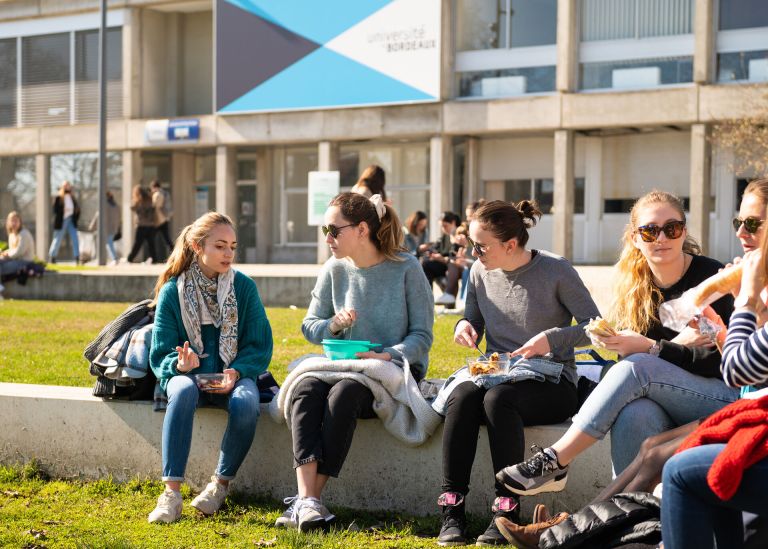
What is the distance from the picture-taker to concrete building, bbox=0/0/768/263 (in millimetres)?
27188

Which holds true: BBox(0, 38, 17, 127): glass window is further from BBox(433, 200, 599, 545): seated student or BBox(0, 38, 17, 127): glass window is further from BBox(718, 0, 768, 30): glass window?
BBox(433, 200, 599, 545): seated student

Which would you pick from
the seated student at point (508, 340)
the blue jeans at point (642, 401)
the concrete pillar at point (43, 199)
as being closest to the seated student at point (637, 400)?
the blue jeans at point (642, 401)

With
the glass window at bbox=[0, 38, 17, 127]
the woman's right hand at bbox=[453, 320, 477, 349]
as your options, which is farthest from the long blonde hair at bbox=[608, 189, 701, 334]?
the glass window at bbox=[0, 38, 17, 127]

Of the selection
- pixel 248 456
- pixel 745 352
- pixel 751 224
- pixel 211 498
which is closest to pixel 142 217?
pixel 248 456

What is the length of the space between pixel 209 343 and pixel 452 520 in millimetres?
1684

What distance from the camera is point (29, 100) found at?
36031mm

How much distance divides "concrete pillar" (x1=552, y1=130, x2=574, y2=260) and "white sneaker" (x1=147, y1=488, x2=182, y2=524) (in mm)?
23693

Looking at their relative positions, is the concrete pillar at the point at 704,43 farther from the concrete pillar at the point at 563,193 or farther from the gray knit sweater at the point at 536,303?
the gray knit sweater at the point at 536,303

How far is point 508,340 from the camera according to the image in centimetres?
554

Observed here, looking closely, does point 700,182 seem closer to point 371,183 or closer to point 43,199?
point 371,183

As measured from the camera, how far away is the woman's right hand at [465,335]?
17.8 ft

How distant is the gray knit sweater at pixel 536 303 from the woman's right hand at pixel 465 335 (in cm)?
15

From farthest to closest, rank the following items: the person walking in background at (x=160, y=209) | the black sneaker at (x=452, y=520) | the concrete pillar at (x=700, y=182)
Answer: the person walking in background at (x=160, y=209), the concrete pillar at (x=700, y=182), the black sneaker at (x=452, y=520)

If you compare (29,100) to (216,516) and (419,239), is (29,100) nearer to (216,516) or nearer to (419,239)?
(419,239)
